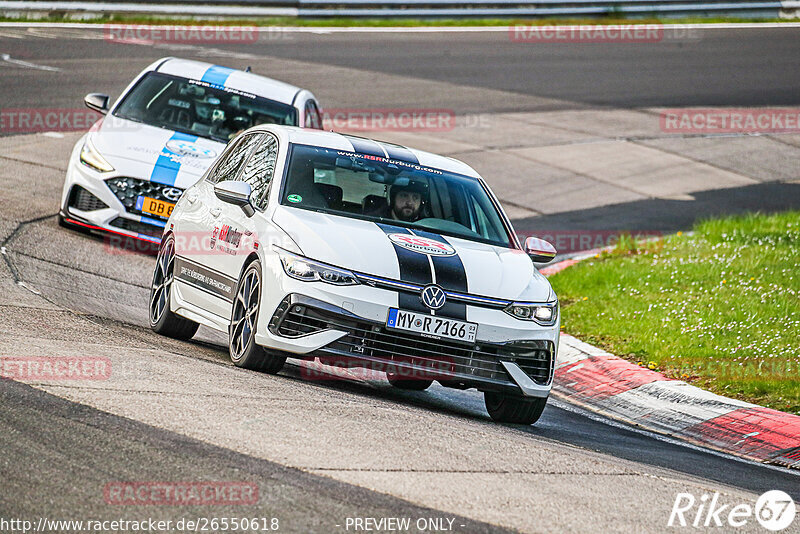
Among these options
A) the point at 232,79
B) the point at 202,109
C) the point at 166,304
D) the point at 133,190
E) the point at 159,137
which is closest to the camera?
the point at 166,304

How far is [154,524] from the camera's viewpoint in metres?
4.75

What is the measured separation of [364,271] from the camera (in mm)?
7473

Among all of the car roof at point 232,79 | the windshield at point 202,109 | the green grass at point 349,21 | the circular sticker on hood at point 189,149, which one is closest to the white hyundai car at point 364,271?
the circular sticker on hood at point 189,149

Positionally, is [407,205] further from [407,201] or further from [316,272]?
[316,272]

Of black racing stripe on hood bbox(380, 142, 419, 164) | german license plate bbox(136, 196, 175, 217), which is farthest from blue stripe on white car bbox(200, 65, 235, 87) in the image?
black racing stripe on hood bbox(380, 142, 419, 164)

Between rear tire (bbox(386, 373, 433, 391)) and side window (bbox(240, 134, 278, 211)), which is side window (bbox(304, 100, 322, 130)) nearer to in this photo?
side window (bbox(240, 134, 278, 211))

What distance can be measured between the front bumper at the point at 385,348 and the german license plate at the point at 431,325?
4cm

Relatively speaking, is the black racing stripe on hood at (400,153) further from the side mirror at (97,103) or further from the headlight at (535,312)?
the side mirror at (97,103)

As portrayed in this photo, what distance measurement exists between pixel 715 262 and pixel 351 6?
2025cm

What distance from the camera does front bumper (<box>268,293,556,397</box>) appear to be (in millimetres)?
7398

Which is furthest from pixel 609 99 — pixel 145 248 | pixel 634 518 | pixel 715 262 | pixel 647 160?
pixel 634 518

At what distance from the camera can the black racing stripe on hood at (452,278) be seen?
752 cm

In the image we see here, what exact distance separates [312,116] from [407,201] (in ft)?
18.3

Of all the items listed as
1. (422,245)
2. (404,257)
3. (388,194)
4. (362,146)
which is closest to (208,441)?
(404,257)
